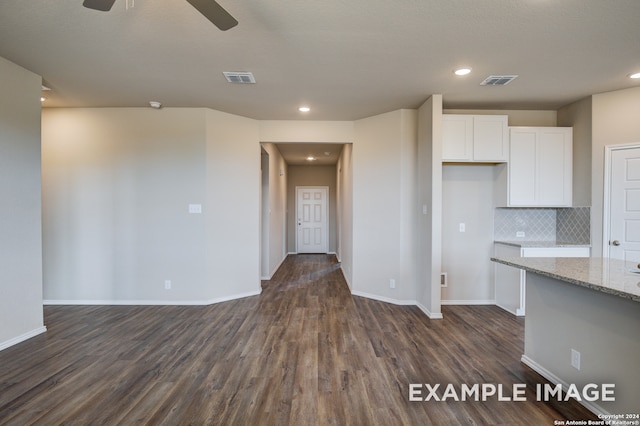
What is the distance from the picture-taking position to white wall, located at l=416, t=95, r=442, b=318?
3584 millimetres

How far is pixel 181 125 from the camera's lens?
409 centimetres

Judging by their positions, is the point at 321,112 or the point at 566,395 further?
the point at 321,112

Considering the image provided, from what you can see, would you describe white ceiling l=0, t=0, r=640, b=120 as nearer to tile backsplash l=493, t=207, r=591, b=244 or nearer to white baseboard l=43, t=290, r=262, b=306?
tile backsplash l=493, t=207, r=591, b=244

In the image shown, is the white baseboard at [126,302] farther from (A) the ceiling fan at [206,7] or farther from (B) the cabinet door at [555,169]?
(B) the cabinet door at [555,169]

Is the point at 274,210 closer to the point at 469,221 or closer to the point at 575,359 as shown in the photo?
the point at 469,221

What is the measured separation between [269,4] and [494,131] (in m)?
3.16

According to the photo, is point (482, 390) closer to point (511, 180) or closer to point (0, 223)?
point (511, 180)

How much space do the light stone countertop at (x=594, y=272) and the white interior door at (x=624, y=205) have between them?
5.29 ft

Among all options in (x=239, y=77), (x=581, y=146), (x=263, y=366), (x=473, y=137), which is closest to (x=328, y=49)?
(x=239, y=77)

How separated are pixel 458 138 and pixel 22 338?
5.25 metres

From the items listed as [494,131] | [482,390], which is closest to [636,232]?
[494,131]

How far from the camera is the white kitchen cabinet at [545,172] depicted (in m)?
3.87

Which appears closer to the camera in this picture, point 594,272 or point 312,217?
point 594,272

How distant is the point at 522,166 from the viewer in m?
3.86
